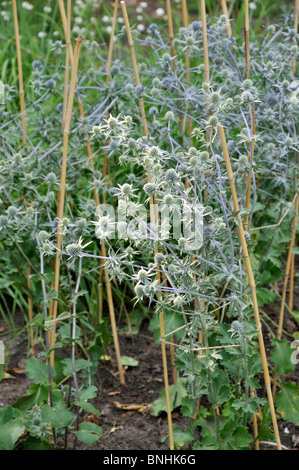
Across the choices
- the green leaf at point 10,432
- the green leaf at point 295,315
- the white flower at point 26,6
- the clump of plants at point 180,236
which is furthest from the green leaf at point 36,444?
the white flower at point 26,6

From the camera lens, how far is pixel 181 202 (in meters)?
1.88

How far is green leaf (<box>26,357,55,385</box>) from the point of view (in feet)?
7.41

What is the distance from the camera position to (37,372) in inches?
89.7

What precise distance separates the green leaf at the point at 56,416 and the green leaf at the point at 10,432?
0.09 meters

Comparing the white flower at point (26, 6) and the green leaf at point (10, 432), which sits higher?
the white flower at point (26, 6)

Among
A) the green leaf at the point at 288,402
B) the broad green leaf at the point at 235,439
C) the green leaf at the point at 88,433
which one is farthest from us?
the green leaf at the point at 288,402

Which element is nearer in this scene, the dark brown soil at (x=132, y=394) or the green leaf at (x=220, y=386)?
the green leaf at (x=220, y=386)

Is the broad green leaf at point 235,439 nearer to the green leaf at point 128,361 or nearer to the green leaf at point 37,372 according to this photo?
the green leaf at point 37,372

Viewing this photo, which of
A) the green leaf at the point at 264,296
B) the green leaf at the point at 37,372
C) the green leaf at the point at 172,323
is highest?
the green leaf at the point at 264,296

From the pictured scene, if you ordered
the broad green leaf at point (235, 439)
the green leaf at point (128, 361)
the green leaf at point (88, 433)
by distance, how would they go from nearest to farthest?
the broad green leaf at point (235, 439)
the green leaf at point (88, 433)
the green leaf at point (128, 361)

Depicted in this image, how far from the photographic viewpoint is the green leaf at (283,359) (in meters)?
2.53

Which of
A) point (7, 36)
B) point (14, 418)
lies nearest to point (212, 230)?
point (14, 418)
